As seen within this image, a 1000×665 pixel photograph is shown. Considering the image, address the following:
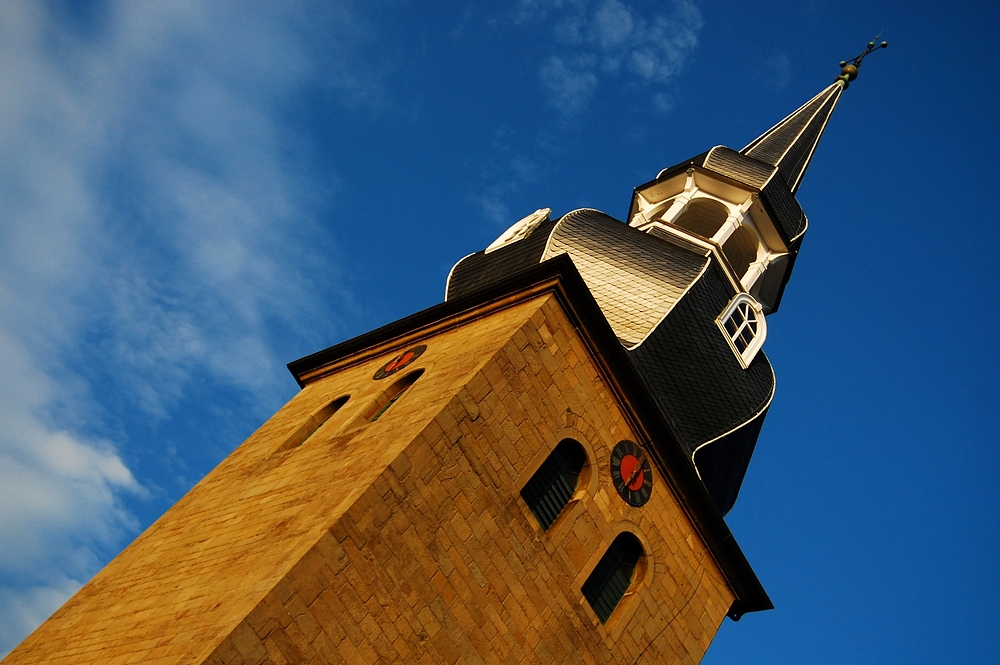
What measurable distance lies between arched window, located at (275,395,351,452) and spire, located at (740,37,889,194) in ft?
42.4

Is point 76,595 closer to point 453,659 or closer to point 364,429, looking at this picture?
point 364,429

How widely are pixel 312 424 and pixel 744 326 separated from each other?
8.07m

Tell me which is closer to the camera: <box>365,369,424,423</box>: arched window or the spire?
<box>365,369,424,423</box>: arched window

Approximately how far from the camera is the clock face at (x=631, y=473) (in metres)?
16.1

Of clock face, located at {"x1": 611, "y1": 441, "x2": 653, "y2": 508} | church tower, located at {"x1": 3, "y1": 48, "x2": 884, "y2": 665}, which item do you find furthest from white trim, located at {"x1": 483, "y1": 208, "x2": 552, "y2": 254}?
clock face, located at {"x1": 611, "y1": 441, "x2": 653, "y2": 508}

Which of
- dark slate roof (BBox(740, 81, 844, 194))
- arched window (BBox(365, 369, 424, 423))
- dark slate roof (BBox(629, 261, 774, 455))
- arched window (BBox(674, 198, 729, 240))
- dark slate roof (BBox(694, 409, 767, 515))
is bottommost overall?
dark slate roof (BBox(694, 409, 767, 515))

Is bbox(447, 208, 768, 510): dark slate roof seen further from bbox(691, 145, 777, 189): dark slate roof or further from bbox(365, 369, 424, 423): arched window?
bbox(691, 145, 777, 189): dark slate roof

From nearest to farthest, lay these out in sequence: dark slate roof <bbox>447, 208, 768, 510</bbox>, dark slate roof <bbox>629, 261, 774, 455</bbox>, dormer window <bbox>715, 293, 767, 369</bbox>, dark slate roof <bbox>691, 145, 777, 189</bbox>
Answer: dark slate roof <bbox>629, 261, 774, 455</bbox>, dark slate roof <bbox>447, 208, 768, 510</bbox>, dormer window <bbox>715, 293, 767, 369</bbox>, dark slate roof <bbox>691, 145, 777, 189</bbox>

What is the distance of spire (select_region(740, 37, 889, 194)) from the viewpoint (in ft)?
88.3

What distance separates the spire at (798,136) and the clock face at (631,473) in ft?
37.6

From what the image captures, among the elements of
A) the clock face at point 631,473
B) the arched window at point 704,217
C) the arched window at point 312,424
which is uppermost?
the arched window at point 704,217

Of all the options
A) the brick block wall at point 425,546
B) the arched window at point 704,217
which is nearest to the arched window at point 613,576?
the brick block wall at point 425,546

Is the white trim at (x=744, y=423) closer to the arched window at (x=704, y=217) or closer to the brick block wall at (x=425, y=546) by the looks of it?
the brick block wall at (x=425, y=546)

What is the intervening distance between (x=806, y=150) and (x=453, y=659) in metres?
19.6
